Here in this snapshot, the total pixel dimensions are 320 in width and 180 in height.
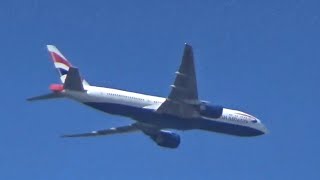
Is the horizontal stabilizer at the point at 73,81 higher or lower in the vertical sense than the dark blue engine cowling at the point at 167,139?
higher

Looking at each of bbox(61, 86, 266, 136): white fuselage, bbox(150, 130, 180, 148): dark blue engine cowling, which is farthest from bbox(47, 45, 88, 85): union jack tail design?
bbox(150, 130, 180, 148): dark blue engine cowling

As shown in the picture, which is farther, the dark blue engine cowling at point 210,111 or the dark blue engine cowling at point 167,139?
the dark blue engine cowling at point 167,139

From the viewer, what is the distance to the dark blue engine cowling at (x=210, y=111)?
14462 centimetres

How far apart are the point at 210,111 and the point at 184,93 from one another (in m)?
5.92

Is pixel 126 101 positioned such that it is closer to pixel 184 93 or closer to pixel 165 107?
pixel 165 107

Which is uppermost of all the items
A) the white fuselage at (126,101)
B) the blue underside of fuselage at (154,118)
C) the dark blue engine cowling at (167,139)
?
the white fuselage at (126,101)

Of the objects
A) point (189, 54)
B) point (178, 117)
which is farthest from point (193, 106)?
point (189, 54)

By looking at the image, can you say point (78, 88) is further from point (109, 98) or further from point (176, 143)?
point (176, 143)

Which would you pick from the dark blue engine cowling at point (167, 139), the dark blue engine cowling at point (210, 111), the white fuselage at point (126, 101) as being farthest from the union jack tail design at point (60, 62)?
the dark blue engine cowling at point (210, 111)

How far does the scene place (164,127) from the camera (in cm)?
15075

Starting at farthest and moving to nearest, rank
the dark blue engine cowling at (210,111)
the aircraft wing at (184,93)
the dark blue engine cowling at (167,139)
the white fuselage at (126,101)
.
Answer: the dark blue engine cowling at (167,139) < the white fuselage at (126,101) < the dark blue engine cowling at (210,111) < the aircraft wing at (184,93)

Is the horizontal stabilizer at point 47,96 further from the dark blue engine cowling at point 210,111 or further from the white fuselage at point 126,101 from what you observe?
the dark blue engine cowling at point 210,111

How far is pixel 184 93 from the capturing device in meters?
140

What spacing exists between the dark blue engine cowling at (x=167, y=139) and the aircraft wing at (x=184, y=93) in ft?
28.9
